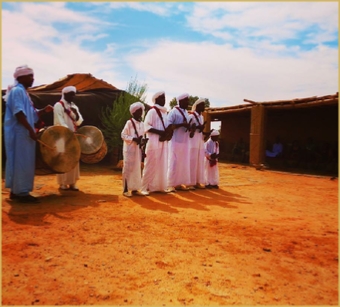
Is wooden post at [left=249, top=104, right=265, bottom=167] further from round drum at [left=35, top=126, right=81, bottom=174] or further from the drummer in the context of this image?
round drum at [left=35, top=126, right=81, bottom=174]

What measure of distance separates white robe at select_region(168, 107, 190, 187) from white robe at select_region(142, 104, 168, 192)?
426mm

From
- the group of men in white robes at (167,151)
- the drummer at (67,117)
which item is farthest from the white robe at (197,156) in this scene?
the drummer at (67,117)

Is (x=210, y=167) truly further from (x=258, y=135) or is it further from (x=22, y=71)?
(x=258, y=135)

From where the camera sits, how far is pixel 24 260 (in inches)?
112

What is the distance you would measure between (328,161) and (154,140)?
1020 centimetres

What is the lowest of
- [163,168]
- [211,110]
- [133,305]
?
[133,305]

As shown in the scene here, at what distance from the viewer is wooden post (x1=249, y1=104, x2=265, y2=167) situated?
501 inches

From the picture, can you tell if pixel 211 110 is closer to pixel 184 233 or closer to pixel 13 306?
pixel 184 233

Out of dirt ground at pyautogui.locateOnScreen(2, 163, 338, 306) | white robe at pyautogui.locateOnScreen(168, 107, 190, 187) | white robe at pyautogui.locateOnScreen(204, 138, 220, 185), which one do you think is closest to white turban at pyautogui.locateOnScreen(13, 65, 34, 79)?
dirt ground at pyautogui.locateOnScreen(2, 163, 338, 306)

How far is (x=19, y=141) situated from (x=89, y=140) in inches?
57.9

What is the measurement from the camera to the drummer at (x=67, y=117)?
5953mm

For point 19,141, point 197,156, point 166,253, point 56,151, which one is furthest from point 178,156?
point 166,253

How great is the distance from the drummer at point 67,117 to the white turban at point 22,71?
1.00 metres

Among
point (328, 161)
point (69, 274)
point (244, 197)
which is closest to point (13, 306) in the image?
point (69, 274)
